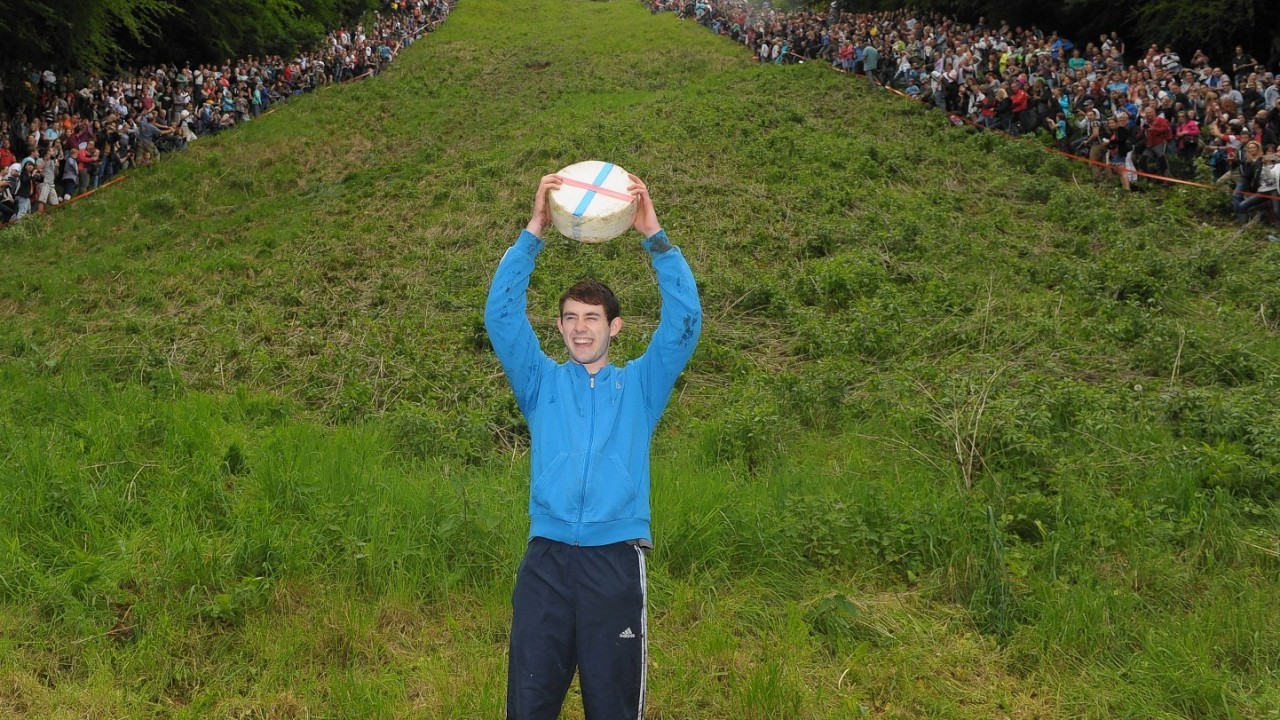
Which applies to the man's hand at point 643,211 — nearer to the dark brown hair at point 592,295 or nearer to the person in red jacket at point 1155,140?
the dark brown hair at point 592,295

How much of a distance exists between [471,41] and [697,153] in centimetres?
2682

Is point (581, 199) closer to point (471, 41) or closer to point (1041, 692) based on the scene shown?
point (1041, 692)

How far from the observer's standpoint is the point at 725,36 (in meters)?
41.4

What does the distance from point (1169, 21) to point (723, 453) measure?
2005cm

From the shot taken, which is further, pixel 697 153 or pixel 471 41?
pixel 471 41

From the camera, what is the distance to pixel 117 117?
20734mm

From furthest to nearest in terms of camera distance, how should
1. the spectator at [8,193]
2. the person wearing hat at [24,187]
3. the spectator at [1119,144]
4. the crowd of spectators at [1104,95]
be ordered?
the person wearing hat at [24,187], the spectator at [8,193], the spectator at [1119,144], the crowd of spectators at [1104,95]

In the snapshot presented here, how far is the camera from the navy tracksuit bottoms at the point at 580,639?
344 cm

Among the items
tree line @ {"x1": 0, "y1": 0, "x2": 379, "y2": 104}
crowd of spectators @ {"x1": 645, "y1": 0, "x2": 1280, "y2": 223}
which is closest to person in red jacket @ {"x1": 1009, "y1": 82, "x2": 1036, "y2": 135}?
crowd of spectators @ {"x1": 645, "y1": 0, "x2": 1280, "y2": 223}

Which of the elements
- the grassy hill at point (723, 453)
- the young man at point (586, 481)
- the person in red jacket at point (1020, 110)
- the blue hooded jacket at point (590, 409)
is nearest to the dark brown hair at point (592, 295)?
the young man at point (586, 481)

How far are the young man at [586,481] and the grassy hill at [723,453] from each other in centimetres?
138

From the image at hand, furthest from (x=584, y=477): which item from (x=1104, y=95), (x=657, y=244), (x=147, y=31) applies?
(x=147, y=31)

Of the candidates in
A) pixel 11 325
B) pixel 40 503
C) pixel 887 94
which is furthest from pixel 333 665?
pixel 887 94

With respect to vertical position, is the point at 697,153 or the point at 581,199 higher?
the point at 581,199
